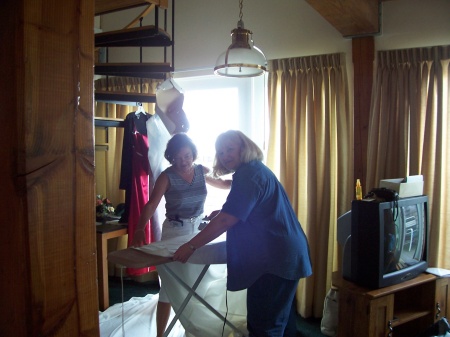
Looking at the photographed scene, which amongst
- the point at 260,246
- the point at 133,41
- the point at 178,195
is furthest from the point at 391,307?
the point at 133,41

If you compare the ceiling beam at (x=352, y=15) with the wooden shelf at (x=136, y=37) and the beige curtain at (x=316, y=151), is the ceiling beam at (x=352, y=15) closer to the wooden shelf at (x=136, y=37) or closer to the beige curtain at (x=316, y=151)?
the beige curtain at (x=316, y=151)

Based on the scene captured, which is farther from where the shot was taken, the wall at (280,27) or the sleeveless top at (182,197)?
the wall at (280,27)

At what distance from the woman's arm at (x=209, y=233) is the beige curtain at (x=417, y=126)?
1460mm

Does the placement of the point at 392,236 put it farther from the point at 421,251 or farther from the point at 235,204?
the point at 235,204

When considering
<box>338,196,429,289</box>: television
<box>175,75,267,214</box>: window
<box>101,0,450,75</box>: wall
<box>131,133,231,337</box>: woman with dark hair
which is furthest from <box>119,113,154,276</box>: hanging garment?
<box>338,196,429,289</box>: television

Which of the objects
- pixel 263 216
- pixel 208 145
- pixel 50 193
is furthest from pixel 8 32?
pixel 208 145

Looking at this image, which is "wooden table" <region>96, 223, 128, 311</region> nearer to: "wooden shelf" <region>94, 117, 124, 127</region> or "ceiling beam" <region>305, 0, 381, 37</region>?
"wooden shelf" <region>94, 117, 124, 127</region>

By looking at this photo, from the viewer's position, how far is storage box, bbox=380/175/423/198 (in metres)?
2.11

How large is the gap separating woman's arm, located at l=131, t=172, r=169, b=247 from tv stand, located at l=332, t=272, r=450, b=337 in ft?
3.72

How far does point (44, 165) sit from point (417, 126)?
2.57 m

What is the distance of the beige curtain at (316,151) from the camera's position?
283cm

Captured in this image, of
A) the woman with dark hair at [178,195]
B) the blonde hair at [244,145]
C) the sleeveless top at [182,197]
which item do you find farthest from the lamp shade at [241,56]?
the sleeveless top at [182,197]

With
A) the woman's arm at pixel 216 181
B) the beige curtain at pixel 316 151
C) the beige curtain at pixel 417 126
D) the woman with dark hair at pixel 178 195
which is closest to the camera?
the woman with dark hair at pixel 178 195

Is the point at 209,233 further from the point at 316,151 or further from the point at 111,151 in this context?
the point at 111,151
